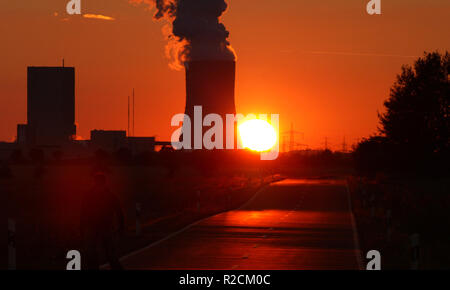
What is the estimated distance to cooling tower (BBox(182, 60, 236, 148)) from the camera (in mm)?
105938

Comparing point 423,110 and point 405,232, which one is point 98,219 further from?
point 423,110

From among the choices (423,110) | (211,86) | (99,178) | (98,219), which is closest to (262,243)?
(98,219)

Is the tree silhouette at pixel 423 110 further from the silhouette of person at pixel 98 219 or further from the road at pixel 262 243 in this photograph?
the silhouette of person at pixel 98 219

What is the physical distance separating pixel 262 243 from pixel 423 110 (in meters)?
55.1

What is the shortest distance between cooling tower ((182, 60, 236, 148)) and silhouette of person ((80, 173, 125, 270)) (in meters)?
91.2

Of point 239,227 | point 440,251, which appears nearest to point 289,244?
point 440,251

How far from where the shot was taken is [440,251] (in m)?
21.6

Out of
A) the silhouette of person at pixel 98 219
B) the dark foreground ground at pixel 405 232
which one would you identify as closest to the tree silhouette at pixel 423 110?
the dark foreground ground at pixel 405 232

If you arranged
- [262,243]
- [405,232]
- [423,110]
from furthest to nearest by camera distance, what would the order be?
Result: [423,110]
[405,232]
[262,243]

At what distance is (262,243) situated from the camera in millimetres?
21391

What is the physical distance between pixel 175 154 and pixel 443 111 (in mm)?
35675

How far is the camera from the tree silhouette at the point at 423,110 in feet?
241

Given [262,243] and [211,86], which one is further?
[211,86]

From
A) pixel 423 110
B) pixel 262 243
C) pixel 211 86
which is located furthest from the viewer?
pixel 211 86
